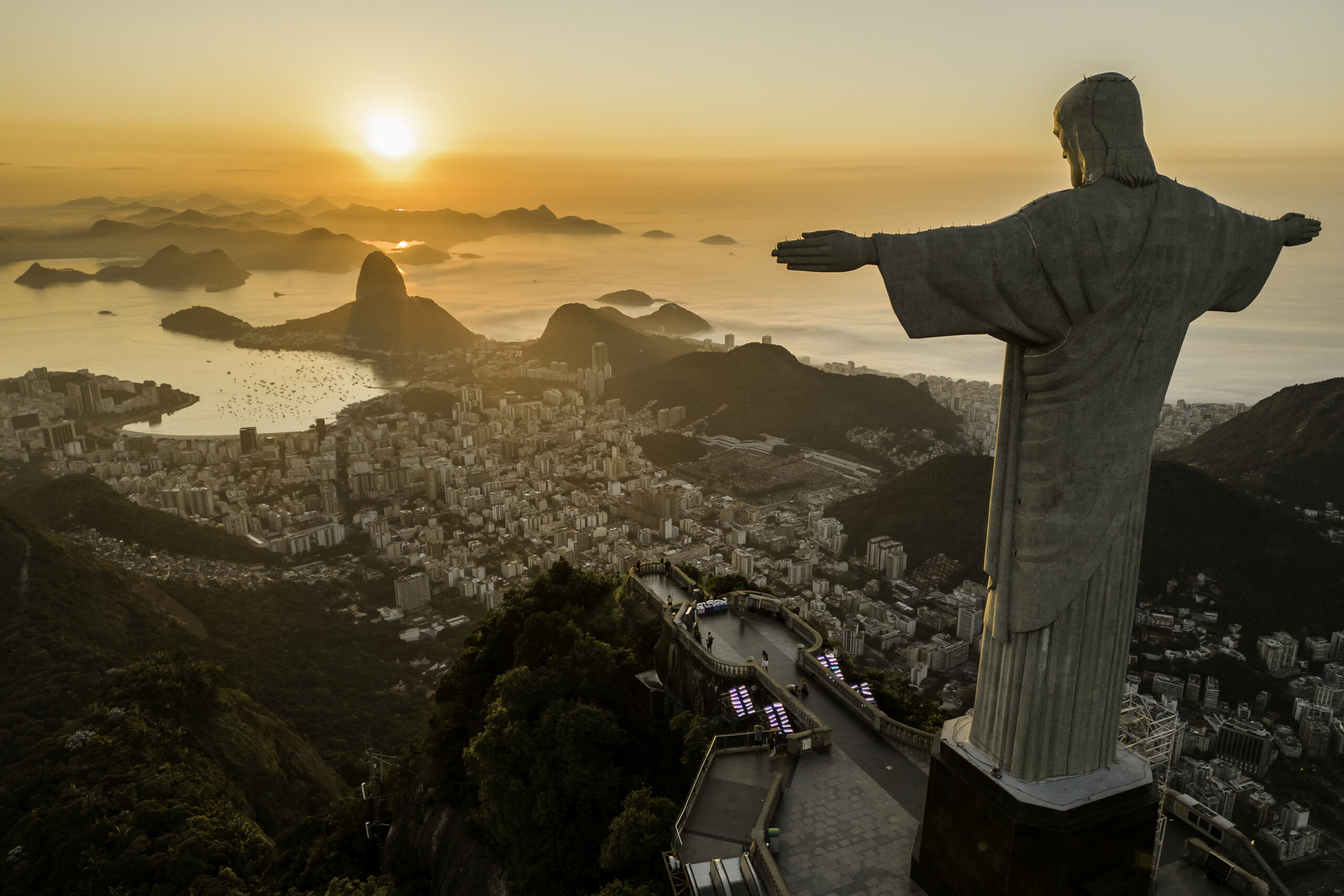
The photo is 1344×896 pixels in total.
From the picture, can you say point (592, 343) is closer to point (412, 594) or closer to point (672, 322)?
point (672, 322)

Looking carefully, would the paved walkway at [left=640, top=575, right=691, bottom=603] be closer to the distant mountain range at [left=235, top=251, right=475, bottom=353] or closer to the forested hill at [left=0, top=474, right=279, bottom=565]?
the forested hill at [left=0, top=474, right=279, bottom=565]

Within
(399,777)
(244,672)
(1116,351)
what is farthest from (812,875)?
(244,672)

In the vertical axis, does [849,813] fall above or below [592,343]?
above

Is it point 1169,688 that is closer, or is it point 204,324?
point 1169,688

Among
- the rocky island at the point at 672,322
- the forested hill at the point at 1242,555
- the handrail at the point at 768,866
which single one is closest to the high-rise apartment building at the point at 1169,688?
the forested hill at the point at 1242,555

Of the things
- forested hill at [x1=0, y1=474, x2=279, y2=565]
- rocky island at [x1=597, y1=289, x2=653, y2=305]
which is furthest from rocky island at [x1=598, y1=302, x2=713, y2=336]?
forested hill at [x1=0, y1=474, x2=279, y2=565]

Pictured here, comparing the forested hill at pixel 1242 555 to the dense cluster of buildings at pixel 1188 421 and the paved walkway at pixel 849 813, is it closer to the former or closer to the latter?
the dense cluster of buildings at pixel 1188 421

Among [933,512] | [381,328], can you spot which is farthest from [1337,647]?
[381,328]
